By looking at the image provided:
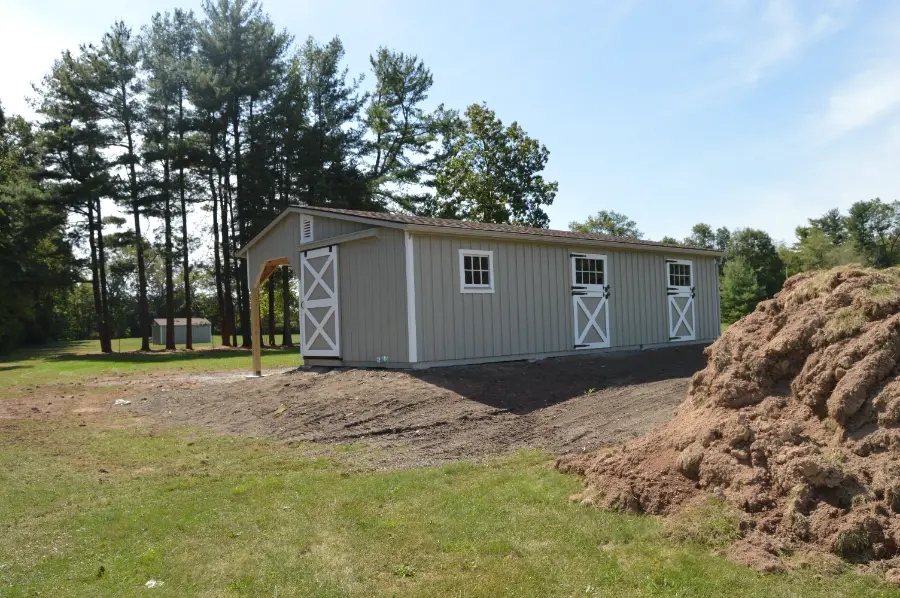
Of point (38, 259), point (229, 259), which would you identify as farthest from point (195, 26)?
point (38, 259)

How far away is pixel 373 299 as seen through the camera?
44.1 feet

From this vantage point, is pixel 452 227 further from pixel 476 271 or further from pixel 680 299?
pixel 680 299

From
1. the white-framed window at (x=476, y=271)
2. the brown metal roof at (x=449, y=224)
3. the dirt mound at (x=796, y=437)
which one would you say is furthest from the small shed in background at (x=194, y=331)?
the dirt mound at (x=796, y=437)

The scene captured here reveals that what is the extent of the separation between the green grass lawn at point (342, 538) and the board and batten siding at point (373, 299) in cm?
576

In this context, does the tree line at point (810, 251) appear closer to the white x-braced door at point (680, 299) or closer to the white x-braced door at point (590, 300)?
the white x-braced door at point (680, 299)

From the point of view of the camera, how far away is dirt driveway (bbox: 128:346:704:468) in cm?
779

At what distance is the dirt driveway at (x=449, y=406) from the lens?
7.79 metres

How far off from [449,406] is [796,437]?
5.64 metres

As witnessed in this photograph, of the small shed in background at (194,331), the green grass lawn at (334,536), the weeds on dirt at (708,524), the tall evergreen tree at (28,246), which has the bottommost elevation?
the green grass lawn at (334,536)

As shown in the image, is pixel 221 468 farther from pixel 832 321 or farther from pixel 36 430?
pixel 832 321

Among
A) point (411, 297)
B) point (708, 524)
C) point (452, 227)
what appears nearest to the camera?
point (708, 524)

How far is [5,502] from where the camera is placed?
604 cm

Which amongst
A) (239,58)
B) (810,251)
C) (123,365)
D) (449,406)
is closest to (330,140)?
(239,58)

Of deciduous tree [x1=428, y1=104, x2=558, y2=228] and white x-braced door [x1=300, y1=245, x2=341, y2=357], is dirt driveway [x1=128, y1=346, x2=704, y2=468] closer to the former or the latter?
white x-braced door [x1=300, y1=245, x2=341, y2=357]
